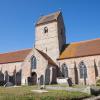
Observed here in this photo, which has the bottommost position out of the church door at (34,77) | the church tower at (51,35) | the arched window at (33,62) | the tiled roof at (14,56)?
the church door at (34,77)

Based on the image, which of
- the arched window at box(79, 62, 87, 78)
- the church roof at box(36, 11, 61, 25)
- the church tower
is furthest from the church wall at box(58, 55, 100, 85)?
the church roof at box(36, 11, 61, 25)

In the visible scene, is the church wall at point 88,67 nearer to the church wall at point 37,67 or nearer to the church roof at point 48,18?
the church wall at point 37,67

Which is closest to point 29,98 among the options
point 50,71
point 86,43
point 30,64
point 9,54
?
point 50,71

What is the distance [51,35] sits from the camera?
45.2 meters

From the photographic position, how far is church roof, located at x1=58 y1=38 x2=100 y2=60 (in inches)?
1501

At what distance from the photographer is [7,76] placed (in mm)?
46031

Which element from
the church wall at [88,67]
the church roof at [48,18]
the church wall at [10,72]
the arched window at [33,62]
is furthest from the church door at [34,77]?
the church roof at [48,18]

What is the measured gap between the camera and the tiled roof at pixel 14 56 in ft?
151

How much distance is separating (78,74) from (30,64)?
10800mm

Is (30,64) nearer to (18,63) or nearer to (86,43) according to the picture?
(18,63)

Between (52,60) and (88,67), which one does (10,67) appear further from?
(88,67)

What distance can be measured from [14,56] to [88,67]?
20.6m

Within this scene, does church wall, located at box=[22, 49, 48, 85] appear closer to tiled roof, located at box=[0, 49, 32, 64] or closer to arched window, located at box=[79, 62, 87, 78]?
tiled roof, located at box=[0, 49, 32, 64]

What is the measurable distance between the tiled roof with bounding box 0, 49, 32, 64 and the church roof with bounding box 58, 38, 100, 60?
10213 mm
